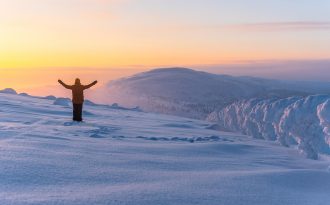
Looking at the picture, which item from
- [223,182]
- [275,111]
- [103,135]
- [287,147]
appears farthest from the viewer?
[275,111]

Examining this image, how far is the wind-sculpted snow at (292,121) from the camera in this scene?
825cm

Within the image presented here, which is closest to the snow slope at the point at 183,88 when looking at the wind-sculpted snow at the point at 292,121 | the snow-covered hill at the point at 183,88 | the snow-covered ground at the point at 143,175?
the snow-covered hill at the point at 183,88

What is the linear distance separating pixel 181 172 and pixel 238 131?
8.74 meters

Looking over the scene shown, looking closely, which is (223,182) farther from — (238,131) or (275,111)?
(238,131)

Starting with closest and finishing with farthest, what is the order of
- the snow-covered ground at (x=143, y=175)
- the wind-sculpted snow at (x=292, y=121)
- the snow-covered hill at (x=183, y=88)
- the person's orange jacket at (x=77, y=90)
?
the snow-covered ground at (x=143, y=175)
the wind-sculpted snow at (x=292, y=121)
the person's orange jacket at (x=77, y=90)
the snow-covered hill at (x=183, y=88)

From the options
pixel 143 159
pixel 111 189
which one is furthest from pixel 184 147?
pixel 111 189

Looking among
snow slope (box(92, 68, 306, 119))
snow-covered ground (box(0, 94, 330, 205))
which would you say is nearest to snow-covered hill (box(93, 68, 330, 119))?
snow slope (box(92, 68, 306, 119))

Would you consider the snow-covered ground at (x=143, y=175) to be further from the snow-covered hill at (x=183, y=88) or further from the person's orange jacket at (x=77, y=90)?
the snow-covered hill at (x=183, y=88)

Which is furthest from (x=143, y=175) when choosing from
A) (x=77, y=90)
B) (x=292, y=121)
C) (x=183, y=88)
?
(x=183, y=88)

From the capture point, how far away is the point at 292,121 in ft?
31.1

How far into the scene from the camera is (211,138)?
34.5 ft

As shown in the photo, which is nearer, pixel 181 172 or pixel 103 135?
pixel 181 172

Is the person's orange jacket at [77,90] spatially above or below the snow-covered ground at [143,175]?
above

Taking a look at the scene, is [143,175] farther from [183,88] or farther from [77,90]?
[183,88]
